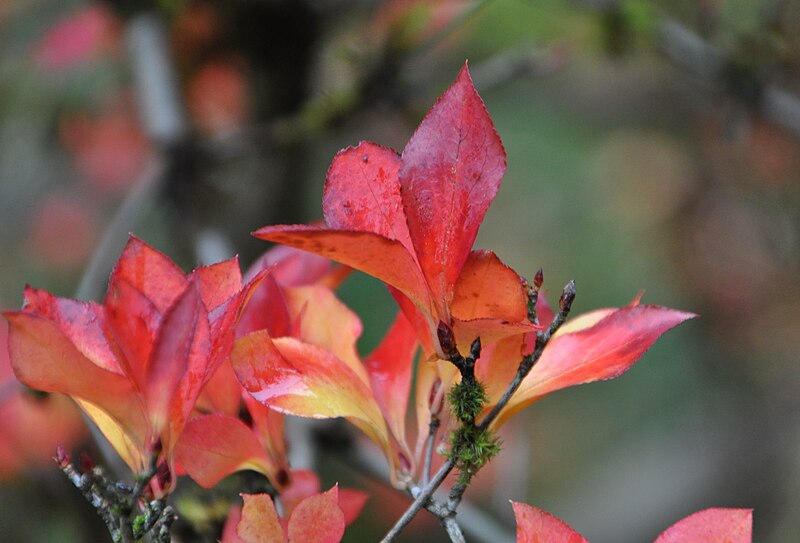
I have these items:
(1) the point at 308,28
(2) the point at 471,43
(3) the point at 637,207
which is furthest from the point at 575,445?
(1) the point at 308,28

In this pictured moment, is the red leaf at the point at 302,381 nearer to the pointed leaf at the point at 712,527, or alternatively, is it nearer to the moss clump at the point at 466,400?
the moss clump at the point at 466,400

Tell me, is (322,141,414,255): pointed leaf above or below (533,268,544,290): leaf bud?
above

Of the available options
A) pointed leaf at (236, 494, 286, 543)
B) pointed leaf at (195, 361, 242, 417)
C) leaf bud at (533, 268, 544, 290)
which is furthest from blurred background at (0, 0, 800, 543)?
leaf bud at (533, 268, 544, 290)

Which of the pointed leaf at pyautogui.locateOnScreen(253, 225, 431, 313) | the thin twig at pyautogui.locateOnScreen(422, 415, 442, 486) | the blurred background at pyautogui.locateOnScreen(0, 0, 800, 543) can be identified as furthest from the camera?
the blurred background at pyautogui.locateOnScreen(0, 0, 800, 543)

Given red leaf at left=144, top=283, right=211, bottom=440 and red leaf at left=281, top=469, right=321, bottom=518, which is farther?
red leaf at left=281, top=469, right=321, bottom=518

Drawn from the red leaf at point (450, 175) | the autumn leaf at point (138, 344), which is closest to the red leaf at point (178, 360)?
the autumn leaf at point (138, 344)

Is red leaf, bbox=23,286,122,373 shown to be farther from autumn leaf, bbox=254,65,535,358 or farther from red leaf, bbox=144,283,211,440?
autumn leaf, bbox=254,65,535,358

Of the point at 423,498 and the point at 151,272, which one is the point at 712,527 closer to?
the point at 423,498
